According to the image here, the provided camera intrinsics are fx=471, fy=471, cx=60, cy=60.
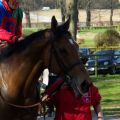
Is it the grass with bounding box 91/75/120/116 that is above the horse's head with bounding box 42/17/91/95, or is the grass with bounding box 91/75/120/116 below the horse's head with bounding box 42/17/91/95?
below

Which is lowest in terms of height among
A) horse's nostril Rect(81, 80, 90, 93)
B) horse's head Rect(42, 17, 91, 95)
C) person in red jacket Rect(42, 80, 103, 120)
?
person in red jacket Rect(42, 80, 103, 120)

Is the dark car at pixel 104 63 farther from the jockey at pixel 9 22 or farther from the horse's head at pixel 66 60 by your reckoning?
the horse's head at pixel 66 60

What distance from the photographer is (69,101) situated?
515cm

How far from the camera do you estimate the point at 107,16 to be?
296ft

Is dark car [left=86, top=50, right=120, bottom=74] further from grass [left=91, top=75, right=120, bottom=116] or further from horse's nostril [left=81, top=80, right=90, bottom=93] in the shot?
horse's nostril [left=81, top=80, right=90, bottom=93]

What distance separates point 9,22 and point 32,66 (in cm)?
79

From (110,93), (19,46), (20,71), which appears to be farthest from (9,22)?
(110,93)

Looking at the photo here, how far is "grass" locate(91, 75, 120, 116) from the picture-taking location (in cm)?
1203

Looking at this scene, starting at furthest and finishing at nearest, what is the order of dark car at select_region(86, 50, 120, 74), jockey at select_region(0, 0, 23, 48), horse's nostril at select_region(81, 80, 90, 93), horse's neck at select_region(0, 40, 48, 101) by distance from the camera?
dark car at select_region(86, 50, 120, 74) < jockey at select_region(0, 0, 23, 48) < horse's neck at select_region(0, 40, 48, 101) < horse's nostril at select_region(81, 80, 90, 93)

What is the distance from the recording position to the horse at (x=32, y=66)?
4.79 m

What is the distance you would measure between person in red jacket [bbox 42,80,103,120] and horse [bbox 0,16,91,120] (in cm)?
19

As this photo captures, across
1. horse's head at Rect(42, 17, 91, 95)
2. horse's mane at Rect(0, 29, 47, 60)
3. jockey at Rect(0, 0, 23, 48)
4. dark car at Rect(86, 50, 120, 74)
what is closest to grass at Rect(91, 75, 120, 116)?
dark car at Rect(86, 50, 120, 74)

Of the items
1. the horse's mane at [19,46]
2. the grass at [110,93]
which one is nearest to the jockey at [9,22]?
the horse's mane at [19,46]

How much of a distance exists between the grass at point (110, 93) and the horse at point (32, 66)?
20.6ft
